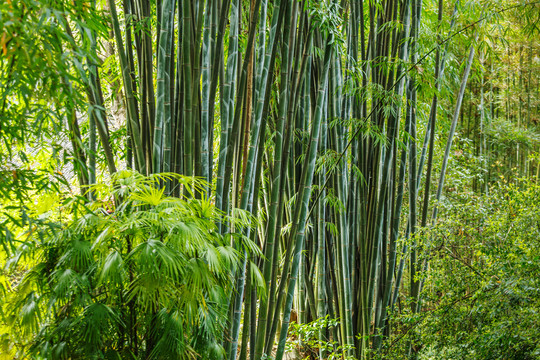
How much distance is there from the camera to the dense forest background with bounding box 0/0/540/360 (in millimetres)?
1452

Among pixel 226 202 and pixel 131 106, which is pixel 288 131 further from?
pixel 131 106

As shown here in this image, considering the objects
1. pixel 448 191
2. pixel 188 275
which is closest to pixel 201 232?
pixel 188 275

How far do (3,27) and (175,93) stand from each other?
Result: 1.40 metres

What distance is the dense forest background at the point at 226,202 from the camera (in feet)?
4.76

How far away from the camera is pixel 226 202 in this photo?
223 cm

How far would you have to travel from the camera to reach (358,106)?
3.08 metres

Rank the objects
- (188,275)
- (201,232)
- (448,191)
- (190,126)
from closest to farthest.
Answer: (188,275) < (201,232) < (190,126) < (448,191)

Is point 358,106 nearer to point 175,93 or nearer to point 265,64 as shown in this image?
point 265,64

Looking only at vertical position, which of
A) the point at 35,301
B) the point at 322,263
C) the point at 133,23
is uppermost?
the point at 133,23

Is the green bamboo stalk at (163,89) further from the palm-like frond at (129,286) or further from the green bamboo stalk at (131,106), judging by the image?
the palm-like frond at (129,286)

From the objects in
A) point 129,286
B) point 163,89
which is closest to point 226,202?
point 163,89

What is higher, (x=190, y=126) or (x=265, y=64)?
(x=265, y=64)

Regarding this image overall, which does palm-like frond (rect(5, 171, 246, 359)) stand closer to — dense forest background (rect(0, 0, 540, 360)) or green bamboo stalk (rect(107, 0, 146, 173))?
dense forest background (rect(0, 0, 540, 360))

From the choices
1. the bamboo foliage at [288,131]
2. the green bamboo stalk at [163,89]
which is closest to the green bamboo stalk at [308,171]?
the bamboo foliage at [288,131]
